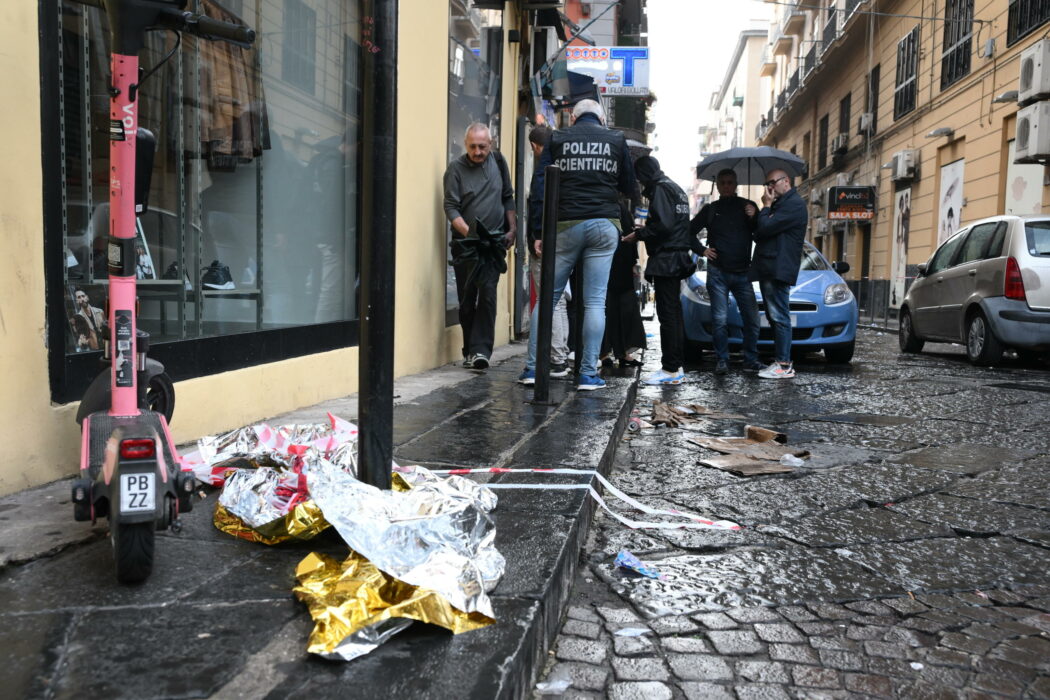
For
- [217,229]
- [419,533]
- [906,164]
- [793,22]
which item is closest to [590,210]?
[217,229]

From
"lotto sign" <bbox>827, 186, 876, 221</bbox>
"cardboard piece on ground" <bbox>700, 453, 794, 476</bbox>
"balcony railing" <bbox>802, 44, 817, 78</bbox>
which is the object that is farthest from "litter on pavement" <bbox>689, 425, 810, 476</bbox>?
"balcony railing" <bbox>802, 44, 817, 78</bbox>

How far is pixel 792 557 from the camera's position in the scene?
278 centimetres

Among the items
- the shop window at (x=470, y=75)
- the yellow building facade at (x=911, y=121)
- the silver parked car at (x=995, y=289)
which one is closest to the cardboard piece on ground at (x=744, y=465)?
the shop window at (x=470, y=75)

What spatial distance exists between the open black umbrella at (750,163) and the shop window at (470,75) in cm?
235

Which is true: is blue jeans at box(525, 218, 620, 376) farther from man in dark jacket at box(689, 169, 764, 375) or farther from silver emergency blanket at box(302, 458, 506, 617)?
silver emergency blanket at box(302, 458, 506, 617)

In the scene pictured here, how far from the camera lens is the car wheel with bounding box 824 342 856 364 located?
8961mm

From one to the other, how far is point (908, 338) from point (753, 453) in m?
7.77

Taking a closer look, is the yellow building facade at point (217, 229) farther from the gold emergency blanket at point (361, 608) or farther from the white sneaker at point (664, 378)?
the white sneaker at point (664, 378)

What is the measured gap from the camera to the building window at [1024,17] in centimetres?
1357

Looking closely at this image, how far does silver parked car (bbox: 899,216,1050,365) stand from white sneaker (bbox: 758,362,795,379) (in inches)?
99.3

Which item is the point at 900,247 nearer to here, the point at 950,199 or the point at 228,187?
the point at 950,199

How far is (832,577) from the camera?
8.54 ft

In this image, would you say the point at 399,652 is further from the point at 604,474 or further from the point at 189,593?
the point at 604,474

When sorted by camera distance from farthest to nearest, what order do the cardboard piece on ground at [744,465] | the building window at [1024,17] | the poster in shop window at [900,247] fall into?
the poster in shop window at [900,247] < the building window at [1024,17] < the cardboard piece on ground at [744,465]
